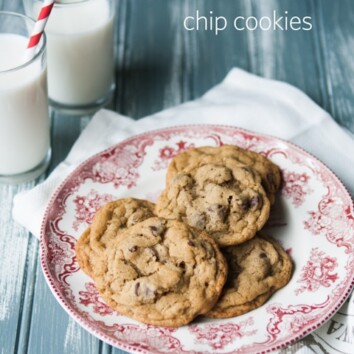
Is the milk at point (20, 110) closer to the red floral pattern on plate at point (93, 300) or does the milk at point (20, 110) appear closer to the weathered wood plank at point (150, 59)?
the weathered wood plank at point (150, 59)

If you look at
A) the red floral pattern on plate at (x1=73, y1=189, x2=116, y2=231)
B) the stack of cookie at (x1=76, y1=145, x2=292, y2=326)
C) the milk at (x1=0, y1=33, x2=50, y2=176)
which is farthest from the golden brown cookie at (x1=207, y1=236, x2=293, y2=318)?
the milk at (x1=0, y1=33, x2=50, y2=176)

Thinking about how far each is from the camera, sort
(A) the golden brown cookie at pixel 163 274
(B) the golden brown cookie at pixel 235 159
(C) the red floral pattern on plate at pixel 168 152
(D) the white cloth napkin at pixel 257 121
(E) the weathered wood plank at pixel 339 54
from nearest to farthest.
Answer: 1. (A) the golden brown cookie at pixel 163 274
2. (B) the golden brown cookie at pixel 235 159
3. (C) the red floral pattern on plate at pixel 168 152
4. (D) the white cloth napkin at pixel 257 121
5. (E) the weathered wood plank at pixel 339 54

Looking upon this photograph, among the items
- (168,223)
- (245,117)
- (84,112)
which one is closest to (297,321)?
(168,223)

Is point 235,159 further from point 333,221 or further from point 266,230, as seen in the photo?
point 333,221

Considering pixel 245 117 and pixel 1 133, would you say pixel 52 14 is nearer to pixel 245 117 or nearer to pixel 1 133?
pixel 1 133

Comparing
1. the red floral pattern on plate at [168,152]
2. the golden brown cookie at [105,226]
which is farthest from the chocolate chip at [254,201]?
the red floral pattern on plate at [168,152]

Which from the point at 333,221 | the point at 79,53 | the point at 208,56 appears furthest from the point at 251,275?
the point at 208,56

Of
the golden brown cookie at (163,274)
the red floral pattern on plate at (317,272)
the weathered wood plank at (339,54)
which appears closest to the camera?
the golden brown cookie at (163,274)
